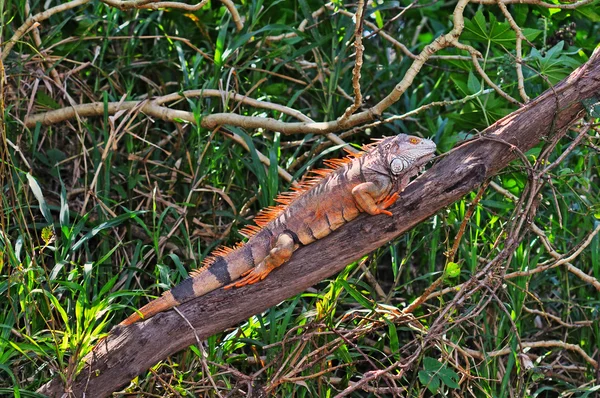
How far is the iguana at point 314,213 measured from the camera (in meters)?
4.14

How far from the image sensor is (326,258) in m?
4.11

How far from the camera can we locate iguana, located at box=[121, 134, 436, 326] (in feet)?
13.6

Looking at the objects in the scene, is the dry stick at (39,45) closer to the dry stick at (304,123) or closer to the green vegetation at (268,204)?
the green vegetation at (268,204)

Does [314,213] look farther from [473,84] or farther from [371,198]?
[473,84]

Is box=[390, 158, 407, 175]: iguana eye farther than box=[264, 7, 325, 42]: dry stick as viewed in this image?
No

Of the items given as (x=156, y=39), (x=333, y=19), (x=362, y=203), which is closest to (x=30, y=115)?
(x=156, y=39)

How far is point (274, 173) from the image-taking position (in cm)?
514

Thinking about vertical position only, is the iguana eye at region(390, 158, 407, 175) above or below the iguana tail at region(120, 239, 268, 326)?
above

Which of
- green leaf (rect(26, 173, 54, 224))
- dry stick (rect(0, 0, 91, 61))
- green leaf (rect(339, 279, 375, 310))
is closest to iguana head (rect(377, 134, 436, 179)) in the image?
green leaf (rect(339, 279, 375, 310))

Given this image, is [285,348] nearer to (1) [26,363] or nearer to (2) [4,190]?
(1) [26,363]

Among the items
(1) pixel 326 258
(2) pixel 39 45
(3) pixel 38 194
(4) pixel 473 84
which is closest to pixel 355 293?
(1) pixel 326 258

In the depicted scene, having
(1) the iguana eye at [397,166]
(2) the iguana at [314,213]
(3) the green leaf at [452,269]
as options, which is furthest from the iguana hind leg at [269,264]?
(3) the green leaf at [452,269]

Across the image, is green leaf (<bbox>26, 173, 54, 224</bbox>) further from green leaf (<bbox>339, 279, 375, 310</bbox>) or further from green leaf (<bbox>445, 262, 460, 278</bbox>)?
green leaf (<bbox>445, 262, 460, 278</bbox>)

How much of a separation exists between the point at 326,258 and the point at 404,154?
0.72 metres
